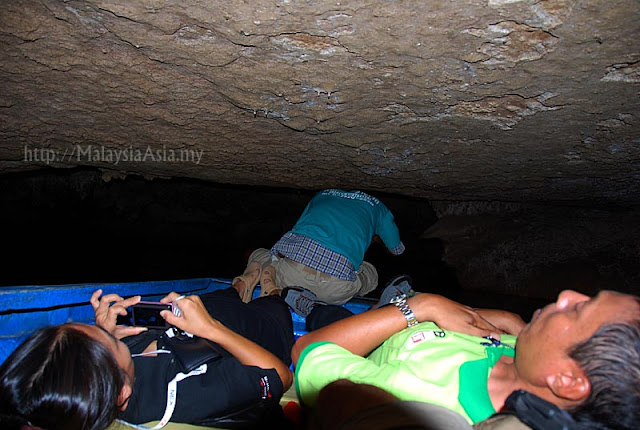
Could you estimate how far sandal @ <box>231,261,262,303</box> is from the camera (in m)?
2.93

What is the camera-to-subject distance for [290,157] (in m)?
2.79

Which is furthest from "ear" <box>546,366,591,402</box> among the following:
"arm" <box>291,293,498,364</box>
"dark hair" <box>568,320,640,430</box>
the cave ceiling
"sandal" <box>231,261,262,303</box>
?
"sandal" <box>231,261,262,303</box>

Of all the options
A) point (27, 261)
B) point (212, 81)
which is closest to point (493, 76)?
point (212, 81)

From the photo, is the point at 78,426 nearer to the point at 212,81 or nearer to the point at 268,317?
the point at 268,317

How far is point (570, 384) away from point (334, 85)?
4.25ft

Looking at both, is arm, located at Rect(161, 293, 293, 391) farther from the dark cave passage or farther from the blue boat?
the dark cave passage

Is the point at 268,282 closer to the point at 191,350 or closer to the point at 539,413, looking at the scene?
the point at 191,350

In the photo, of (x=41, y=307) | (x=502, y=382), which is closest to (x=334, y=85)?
(x=502, y=382)

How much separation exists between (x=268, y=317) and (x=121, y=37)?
1497 mm

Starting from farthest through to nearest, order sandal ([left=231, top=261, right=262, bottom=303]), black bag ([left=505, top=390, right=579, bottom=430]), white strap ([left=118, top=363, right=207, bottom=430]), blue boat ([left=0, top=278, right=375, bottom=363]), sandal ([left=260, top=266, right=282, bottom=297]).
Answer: sandal ([left=260, top=266, right=282, bottom=297]) → sandal ([left=231, top=261, right=262, bottom=303]) → blue boat ([left=0, top=278, right=375, bottom=363]) → white strap ([left=118, top=363, right=207, bottom=430]) → black bag ([left=505, top=390, right=579, bottom=430])

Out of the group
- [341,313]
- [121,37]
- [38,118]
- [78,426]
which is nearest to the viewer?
[78,426]

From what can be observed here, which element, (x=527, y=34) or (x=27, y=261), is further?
(x=27, y=261)

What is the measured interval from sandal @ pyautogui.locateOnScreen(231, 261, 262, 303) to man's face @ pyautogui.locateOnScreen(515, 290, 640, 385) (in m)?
2.07

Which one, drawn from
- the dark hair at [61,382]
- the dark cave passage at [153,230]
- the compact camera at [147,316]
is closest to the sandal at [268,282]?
the compact camera at [147,316]
